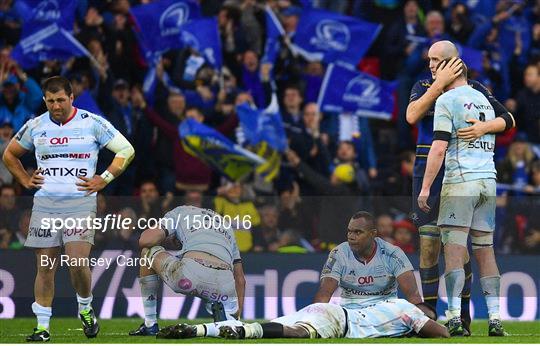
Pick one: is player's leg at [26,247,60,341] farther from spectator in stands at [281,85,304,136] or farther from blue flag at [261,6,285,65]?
blue flag at [261,6,285,65]

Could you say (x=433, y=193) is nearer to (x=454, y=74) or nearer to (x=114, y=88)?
(x=454, y=74)

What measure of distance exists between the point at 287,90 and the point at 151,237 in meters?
6.08

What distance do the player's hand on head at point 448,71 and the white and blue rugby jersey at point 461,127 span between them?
4.2 inches

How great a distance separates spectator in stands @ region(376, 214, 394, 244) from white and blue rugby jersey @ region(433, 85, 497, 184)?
1497 mm

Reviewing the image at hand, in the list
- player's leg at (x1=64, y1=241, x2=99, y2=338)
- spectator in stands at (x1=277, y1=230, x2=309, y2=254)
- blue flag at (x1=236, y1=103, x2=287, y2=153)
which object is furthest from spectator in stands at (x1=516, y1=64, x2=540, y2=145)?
player's leg at (x1=64, y1=241, x2=99, y2=338)

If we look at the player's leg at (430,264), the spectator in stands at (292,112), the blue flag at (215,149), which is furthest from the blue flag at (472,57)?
the player's leg at (430,264)

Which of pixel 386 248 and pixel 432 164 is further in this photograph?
pixel 386 248

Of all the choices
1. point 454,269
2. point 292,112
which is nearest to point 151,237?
point 454,269

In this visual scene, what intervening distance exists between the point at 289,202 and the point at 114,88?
395 cm

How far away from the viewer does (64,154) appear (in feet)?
42.0

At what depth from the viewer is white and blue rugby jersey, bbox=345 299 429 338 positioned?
12203 millimetres

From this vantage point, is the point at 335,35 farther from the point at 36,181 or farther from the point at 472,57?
the point at 36,181

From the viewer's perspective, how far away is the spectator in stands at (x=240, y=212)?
1448 centimetres

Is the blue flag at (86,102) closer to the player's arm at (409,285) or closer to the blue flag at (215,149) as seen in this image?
the blue flag at (215,149)
